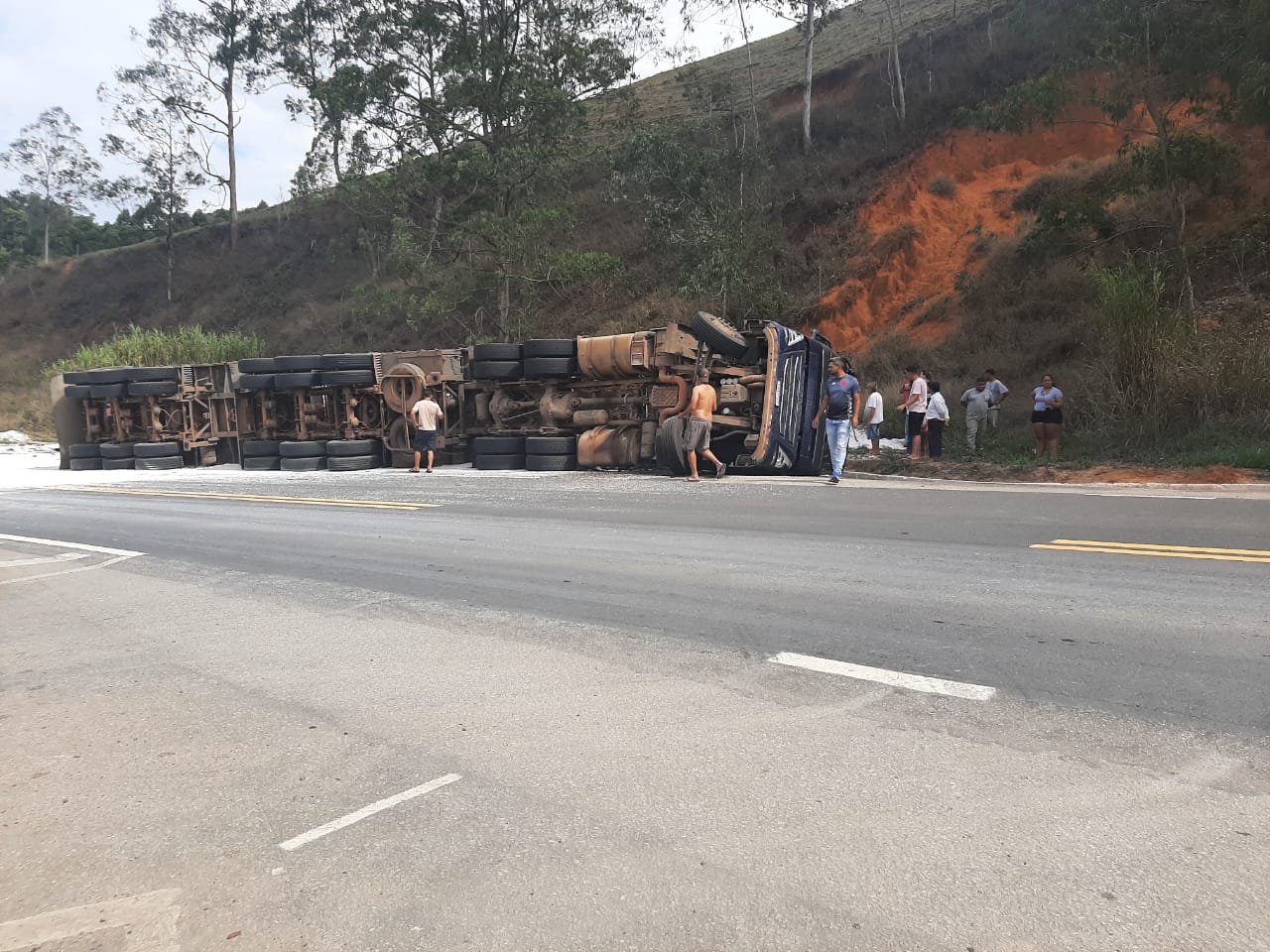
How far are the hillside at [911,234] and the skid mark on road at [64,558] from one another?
583 inches

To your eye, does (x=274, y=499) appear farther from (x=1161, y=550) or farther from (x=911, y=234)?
(x=911, y=234)

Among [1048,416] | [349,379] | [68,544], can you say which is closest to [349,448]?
[349,379]

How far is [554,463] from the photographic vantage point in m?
17.1

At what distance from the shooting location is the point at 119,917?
275 centimetres

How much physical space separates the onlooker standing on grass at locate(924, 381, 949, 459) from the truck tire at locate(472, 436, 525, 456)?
786cm

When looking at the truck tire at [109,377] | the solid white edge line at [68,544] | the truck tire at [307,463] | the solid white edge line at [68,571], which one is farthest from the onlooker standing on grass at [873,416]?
the truck tire at [109,377]

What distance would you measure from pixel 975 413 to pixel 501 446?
923 centimetres

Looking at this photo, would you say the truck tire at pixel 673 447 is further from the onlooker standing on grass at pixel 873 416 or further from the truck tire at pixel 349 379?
the truck tire at pixel 349 379

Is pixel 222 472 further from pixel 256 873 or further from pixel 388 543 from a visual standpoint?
pixel 256 873

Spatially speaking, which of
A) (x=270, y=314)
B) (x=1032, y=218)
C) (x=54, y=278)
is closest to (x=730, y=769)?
(x=1032, y=218)

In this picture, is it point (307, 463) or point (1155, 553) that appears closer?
point (1155, 553)

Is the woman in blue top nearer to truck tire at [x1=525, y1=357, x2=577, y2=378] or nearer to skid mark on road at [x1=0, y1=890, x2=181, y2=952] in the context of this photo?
truck tire at [x1=525, y1=357, x2=577, y2=378]

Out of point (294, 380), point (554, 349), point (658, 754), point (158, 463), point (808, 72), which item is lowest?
point (658, 754)

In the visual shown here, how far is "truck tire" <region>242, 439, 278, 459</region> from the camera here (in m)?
20.8
